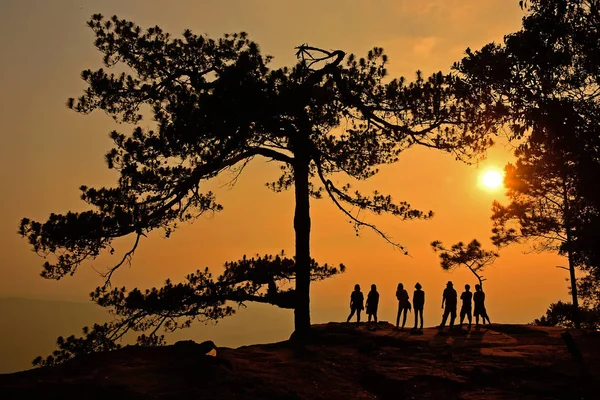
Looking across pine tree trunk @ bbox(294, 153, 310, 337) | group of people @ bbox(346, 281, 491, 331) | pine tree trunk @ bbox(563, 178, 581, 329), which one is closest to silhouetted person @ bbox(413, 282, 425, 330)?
group of people @ bbox(346, 281, 491, 331)

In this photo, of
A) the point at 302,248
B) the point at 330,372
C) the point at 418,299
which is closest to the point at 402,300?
the point at 418,299

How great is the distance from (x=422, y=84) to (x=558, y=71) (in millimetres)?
3640

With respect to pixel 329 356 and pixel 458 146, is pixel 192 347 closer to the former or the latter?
pixel 329 356

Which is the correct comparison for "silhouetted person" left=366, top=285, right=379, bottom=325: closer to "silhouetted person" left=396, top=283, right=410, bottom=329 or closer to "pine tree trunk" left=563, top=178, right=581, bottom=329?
"silhouetted person" left=396, top=283, right=410, bottom=329

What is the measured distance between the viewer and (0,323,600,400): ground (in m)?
9.38

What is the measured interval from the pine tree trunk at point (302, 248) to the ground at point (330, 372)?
718 mm

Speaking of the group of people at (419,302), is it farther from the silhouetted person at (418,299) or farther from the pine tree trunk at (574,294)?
the pine tree trunk at (574,294)

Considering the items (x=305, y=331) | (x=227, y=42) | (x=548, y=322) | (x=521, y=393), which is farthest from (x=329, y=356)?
(x=548, y=322)

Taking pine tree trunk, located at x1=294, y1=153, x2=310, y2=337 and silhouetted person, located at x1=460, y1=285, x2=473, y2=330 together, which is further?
silhouetted person, located at x1=460, y1=285, x2=473, y2=330

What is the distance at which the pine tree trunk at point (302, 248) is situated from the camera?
49.0 ft

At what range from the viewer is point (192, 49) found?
14.5 meters

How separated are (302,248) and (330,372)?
4579 mm

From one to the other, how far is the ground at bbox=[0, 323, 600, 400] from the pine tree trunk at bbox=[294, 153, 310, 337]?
0.72 metres

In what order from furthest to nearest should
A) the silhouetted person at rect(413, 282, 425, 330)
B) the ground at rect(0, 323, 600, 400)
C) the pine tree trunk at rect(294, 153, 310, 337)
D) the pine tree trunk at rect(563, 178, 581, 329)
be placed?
the pine tree trunk at rect(563, 178, 581, 329) < the silhouetted person at rect(413, 282, 425, 330) < the pine tree trunk at rect(294, 153, 310, 337) < the ground at rect(0, 323, 600, 400)
